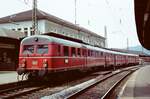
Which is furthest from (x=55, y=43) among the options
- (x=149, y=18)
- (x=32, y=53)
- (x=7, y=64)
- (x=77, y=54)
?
(x=7, y=64)

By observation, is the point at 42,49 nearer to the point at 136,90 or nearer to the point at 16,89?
the point at 16,89

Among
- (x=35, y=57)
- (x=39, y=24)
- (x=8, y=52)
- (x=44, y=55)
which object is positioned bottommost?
(x=35, y=57)

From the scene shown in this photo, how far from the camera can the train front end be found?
17.2 metres

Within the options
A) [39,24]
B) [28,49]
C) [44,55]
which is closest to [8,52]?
[28,49]

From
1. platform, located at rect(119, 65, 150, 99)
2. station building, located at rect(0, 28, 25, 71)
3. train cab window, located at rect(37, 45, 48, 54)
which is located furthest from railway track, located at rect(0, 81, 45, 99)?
station building, located at rect(0, 28, 25, 71)

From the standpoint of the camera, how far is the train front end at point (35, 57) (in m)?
17.2

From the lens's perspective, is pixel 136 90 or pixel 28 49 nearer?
pixel 136 90

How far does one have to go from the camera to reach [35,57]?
17.5 meters

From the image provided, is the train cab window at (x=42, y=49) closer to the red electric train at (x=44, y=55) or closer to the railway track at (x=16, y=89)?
the red electric train at (x=44, y=55)

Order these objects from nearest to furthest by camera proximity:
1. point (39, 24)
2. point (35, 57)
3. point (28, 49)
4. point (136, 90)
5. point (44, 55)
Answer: point (136, 90) → point (44, 55) → point (35, 57) → point (28, 49) → point (39, 24)

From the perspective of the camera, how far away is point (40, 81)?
19.4 metres

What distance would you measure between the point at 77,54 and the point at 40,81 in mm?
3780

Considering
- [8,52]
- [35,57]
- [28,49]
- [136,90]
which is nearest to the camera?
[136,90]

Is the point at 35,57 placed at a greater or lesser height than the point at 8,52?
lesser
